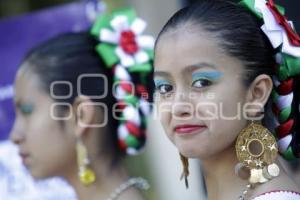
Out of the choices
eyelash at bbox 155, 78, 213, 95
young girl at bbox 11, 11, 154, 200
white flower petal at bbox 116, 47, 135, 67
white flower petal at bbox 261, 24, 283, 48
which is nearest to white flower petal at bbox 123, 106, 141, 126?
young girl at bbox 11, 11, 154, 200

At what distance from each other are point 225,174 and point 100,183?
0.82 m

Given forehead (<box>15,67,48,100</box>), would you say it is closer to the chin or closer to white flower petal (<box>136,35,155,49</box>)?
the chin

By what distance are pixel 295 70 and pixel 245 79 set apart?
0.16 meters

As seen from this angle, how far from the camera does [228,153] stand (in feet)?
5.30

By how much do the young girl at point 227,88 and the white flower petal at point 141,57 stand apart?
0.78 m

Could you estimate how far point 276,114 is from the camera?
1.69 m

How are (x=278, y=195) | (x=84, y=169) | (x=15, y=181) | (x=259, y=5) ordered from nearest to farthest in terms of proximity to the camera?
(x=278, y=195) < (x=259, y=5) < (x=84, y=169) < (x=15, y=181)

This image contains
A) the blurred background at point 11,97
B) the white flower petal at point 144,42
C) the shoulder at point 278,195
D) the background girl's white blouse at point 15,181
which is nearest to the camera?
the shoulder at point 278,195

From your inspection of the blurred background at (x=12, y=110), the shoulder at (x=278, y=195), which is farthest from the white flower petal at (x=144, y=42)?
the shoulder at (x=278, y=195)

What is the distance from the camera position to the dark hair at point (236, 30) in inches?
62.8

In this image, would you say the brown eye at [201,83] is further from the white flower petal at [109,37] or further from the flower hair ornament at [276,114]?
the white flower petal at [109,37]

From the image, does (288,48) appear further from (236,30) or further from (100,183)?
(100,183)

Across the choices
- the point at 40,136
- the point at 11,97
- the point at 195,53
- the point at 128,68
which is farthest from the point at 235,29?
the point at 11,97

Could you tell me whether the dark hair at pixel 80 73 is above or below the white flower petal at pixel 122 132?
above
